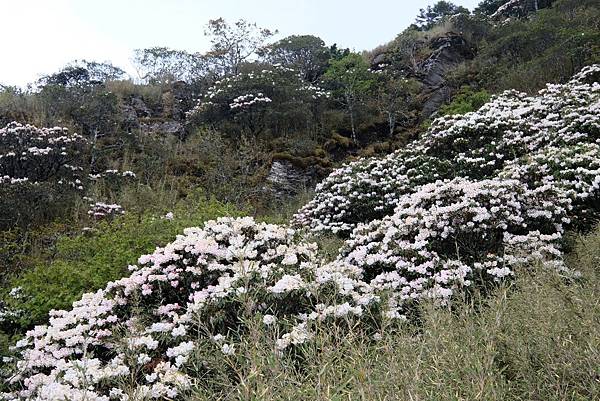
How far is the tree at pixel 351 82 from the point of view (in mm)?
15930

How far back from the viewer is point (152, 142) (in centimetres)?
1338

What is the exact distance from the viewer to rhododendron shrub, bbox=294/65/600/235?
26.9ft

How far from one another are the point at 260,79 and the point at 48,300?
11.3m

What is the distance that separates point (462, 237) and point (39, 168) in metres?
8.25

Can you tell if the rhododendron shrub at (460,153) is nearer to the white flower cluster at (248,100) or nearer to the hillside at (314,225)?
the hillside at (314,225)

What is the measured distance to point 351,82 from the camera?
16219mm

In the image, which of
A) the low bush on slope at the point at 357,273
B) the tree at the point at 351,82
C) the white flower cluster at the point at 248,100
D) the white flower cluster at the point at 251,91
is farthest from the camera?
the tree at the point at 351,82

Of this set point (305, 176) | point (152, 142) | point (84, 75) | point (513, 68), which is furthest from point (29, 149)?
point (513, 68)

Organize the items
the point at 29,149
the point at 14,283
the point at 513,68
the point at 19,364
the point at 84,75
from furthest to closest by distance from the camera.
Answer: the point at 84,75
the point at 513,68
the point at 29,149
the point at 14,283
the point at 19,364

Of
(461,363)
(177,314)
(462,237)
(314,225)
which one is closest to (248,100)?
(314,225)

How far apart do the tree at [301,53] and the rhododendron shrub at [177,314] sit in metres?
16.7

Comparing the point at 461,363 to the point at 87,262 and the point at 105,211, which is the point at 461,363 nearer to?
the point at 87,262

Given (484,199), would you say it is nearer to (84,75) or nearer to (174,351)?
(174,351)

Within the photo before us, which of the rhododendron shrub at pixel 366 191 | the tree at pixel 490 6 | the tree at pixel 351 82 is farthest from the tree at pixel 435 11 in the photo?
the rhododendron shrub at pixel 366 191
